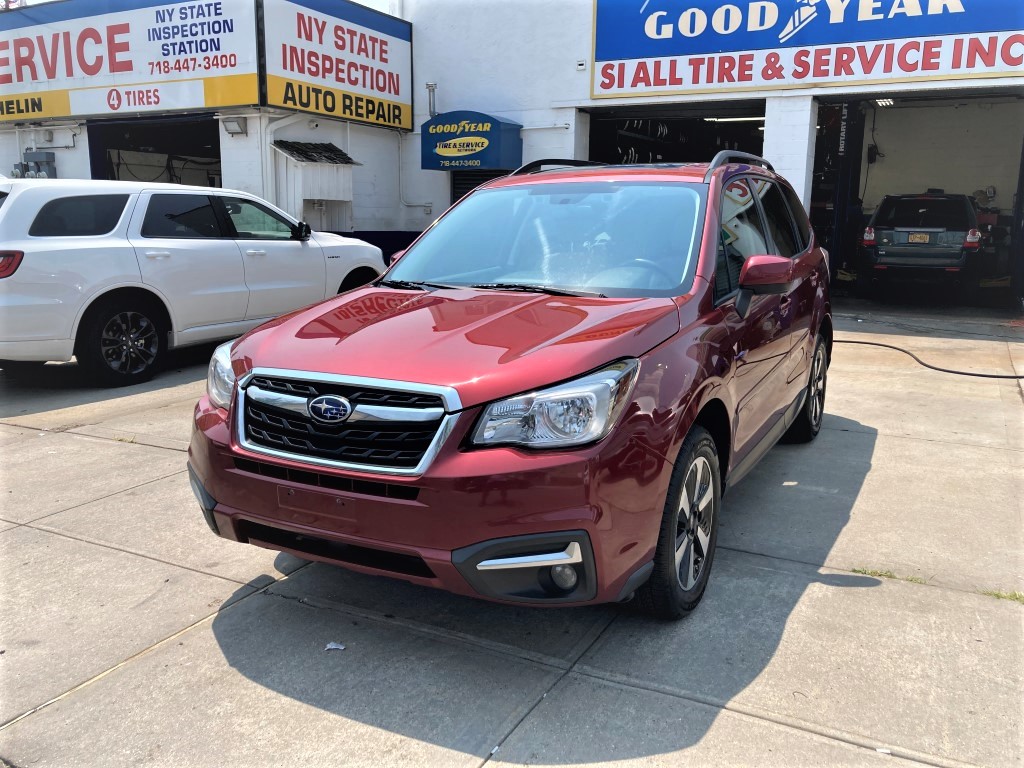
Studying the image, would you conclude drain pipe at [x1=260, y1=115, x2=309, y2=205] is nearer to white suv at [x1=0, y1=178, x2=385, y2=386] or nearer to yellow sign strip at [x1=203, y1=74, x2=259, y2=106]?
yellow sign strip at [x1=203, y1=74, x2=259, y2=106]

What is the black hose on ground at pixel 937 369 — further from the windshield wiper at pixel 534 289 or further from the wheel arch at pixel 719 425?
the windshield wiper at pixel 534 289

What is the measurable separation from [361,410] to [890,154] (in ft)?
72.3

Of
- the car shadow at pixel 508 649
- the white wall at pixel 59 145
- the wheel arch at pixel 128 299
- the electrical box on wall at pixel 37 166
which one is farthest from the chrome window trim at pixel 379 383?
the electrical box on wall at pixel 37 166

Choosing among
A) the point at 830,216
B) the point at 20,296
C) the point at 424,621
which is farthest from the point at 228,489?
the point at 830,216

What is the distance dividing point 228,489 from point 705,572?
1895mm

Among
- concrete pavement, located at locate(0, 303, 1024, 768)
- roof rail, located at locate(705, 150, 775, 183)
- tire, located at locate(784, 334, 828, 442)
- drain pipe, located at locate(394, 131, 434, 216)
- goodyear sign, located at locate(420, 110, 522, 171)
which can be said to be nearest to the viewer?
concrete pavement, located at locate(0, 303, 1024, 768)

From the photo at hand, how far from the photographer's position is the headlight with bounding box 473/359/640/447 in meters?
2.64

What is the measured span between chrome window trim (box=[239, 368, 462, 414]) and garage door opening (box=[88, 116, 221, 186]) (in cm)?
1301

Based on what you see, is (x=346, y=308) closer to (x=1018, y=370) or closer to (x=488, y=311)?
(x=488, y=311)

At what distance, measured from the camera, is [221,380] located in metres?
3.27

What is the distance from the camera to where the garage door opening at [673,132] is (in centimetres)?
1473

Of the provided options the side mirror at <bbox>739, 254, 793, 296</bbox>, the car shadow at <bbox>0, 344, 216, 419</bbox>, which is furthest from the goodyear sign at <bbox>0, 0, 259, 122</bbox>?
the side mirror at <bbox>739, 254, 793, 296</bbox>

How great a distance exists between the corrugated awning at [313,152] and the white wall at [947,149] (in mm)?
13684

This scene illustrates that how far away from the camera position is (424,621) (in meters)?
3.27
